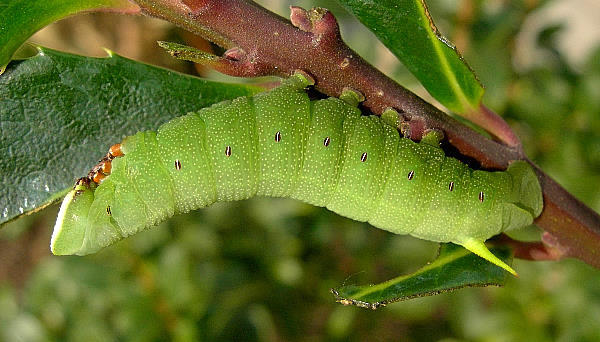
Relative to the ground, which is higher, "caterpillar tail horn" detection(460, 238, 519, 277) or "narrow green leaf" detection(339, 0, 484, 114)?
"narrow green leaf" detection(339, 0, 484, 114)

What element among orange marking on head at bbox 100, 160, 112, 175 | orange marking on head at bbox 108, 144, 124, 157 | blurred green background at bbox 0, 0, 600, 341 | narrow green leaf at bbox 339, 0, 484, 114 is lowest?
blurred green background at bbox 0, 0, 600, 341

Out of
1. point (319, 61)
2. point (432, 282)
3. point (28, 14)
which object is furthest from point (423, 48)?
point (28, 14)

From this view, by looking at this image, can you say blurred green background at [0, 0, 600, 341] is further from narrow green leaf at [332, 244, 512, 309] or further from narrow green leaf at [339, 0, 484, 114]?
narrow green leaf at [339, 0, 484, 114]

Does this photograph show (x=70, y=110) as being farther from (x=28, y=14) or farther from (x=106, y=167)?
(x=28, y=14)

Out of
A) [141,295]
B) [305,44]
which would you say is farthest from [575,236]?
[141,295]

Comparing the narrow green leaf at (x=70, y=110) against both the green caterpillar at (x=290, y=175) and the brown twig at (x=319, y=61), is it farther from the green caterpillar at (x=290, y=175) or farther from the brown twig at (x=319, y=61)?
→ the brown twig at (x=319, y=61)

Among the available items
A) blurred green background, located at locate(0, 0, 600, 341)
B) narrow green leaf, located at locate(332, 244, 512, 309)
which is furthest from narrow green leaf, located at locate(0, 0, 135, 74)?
blurred green background, located at locate(0, 0, 600, 341)
